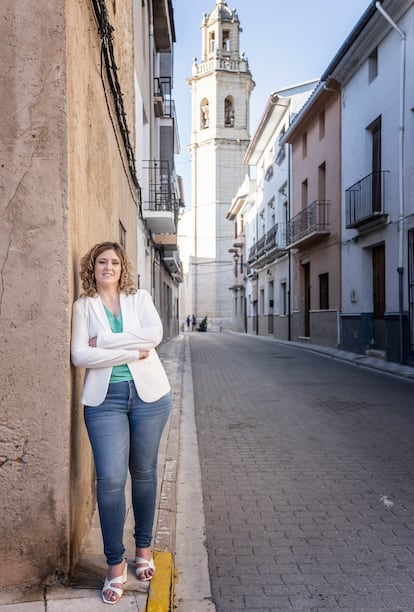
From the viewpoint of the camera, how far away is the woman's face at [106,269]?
2783mm

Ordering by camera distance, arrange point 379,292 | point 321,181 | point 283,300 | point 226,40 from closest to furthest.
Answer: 1. point 379,292
2. point 321,181
3. point 283,300
4. point 226,40

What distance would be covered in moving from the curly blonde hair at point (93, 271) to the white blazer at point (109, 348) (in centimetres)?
8

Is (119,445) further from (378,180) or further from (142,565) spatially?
(378,180)

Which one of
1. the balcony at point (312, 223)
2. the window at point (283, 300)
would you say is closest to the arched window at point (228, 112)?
the window at point (283, 300)

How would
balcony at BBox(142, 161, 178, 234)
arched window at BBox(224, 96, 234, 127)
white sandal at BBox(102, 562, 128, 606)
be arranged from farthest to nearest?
arched window at BBox(224, 96, 234, 127), balcony at BBox(142, 161, 178, 234), white sandal at BBox(102, 562, 128, 606)

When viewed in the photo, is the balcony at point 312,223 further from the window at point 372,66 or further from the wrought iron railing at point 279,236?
the window at point 372,66

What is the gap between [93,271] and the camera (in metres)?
2.80

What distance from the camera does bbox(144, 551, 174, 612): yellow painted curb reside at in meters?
2.57

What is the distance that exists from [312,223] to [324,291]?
101 inches

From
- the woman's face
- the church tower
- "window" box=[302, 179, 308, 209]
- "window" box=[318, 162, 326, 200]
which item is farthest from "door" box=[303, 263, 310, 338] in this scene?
the church tower

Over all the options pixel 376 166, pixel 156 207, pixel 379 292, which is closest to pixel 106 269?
pixel 156 207

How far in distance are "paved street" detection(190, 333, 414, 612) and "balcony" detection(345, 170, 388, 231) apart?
6.98 m

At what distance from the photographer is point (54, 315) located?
2.61m

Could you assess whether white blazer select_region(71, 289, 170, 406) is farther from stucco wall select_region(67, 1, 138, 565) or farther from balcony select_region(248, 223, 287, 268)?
balcony select_region(248, 223, 287, 268)
